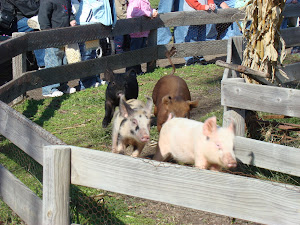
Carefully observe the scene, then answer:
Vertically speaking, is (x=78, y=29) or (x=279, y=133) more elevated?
(x=78, y=29)

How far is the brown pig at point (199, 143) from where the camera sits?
3607mm

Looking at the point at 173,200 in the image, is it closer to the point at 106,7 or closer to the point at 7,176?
the point at 7,176

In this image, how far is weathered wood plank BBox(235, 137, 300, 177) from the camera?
12.9 feet

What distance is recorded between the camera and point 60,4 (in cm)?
838

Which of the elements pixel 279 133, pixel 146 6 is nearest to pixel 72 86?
pixel 146 6

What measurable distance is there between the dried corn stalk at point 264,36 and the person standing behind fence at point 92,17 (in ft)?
13.2

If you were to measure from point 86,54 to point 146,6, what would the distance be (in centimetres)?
180

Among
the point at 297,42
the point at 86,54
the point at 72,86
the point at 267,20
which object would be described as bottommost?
the point at 72,86

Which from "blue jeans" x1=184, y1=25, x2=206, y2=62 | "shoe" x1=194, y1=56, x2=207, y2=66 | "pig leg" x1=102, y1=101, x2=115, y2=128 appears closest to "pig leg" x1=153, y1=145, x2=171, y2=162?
"pig leg" x1=102, y1=101, x2=115, y2=128

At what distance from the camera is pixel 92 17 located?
9008 millimetres

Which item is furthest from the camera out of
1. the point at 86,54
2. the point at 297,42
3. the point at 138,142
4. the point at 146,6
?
the point at 146,6

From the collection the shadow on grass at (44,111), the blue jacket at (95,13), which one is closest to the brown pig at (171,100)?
the shadow on grass at (44,111)

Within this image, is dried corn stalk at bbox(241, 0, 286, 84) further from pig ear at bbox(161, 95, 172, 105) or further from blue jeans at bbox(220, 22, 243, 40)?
blue jeans at bbox(220, 22, 243, 40)

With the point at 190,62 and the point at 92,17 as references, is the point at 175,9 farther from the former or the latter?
the point at 92,17
